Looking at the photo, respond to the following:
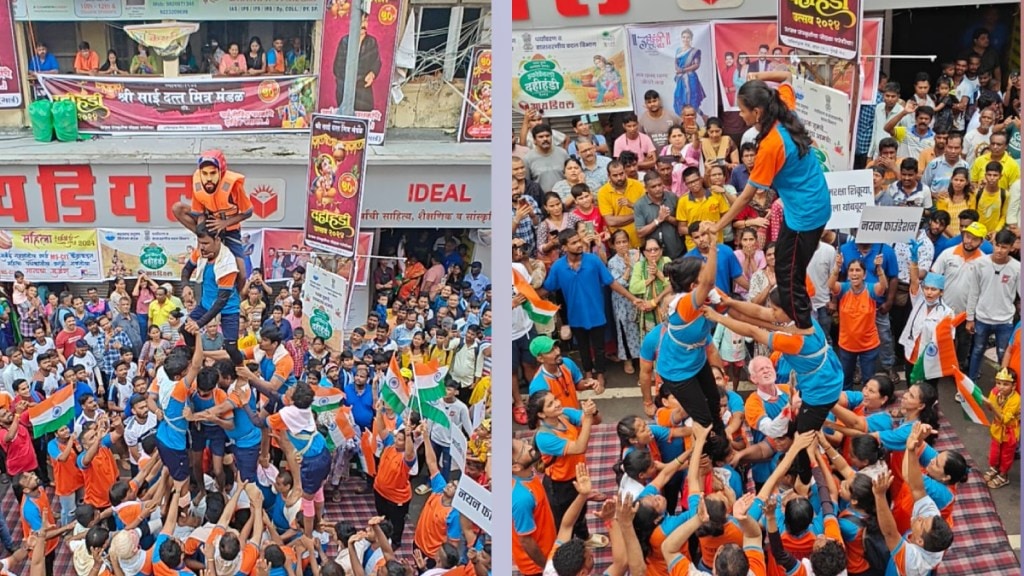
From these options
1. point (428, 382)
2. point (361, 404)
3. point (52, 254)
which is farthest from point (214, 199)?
point (52, 254)

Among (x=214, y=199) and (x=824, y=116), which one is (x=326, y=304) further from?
(x=824, y=116)

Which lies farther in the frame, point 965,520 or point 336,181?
point 336,181

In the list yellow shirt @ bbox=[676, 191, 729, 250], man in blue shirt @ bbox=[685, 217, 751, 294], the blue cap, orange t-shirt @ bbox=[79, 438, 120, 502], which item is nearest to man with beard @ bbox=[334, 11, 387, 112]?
orange t-shirt @ bbox=[79, 438, 120, 502]

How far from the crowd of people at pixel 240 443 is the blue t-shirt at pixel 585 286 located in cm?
88

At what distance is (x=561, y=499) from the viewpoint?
502 cm

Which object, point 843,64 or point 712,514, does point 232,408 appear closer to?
point 712,514

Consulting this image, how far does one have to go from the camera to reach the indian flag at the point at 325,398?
21.6 feet

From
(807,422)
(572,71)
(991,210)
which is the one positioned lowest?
(807,422)

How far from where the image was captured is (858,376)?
17.6 ft

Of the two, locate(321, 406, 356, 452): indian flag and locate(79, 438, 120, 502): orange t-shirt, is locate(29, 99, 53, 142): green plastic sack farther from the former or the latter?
locate(321, 406, 356, 452): indian flag

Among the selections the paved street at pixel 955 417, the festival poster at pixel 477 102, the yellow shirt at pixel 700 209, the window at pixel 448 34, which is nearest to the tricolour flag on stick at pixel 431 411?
the paved street at pixel 955 417

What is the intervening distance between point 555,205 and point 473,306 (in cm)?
298

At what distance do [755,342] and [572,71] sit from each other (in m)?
3.25

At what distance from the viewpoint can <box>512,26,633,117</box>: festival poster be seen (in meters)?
7.08
